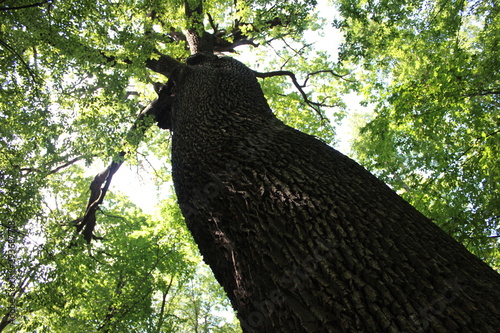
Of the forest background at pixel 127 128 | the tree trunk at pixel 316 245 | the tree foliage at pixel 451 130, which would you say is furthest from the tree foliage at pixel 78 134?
the tree trunk at pixel 316 245

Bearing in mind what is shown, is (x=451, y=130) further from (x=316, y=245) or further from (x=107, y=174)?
(x=107, y=174)

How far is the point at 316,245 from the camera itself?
1.64 m

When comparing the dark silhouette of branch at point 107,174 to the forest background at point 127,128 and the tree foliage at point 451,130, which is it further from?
the tree foliage at point 451,130

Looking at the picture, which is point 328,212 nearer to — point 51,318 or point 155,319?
point 51,318

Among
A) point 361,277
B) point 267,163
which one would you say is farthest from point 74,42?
point 361,277

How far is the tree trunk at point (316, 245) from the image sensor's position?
1.31 metres

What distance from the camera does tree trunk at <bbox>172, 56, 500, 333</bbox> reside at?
131 cm

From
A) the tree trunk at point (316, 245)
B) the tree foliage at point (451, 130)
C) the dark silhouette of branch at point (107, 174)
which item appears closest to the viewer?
the tree trunk at point (316, 245)

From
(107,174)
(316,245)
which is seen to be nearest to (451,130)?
(316,245)

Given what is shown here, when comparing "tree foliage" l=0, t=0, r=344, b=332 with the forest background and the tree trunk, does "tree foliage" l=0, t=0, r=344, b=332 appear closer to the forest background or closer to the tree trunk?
the forest background

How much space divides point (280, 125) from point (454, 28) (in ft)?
21.9

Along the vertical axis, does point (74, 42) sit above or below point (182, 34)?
below

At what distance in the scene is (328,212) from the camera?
72.2 inches

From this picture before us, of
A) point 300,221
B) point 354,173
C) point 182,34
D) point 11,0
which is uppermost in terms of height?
point 182,34
